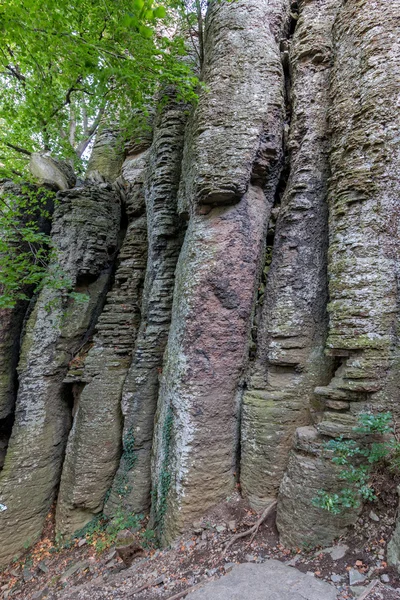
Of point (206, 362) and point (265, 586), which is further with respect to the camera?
point (206, 362)

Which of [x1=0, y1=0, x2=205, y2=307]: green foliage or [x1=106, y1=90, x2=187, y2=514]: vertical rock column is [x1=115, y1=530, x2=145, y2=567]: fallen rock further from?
[x1=0, y1=0, x2=205, y2=307]: green foliage

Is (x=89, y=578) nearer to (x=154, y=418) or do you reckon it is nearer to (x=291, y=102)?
(x=154, y=418)

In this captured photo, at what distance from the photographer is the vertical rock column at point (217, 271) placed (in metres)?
4.09

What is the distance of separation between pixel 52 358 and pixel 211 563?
455 cm

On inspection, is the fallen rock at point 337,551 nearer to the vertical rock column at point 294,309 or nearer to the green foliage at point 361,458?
the green foliage at point 361,458

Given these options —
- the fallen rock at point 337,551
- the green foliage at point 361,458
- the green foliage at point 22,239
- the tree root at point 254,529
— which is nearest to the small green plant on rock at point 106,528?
the tree root at point 254,529

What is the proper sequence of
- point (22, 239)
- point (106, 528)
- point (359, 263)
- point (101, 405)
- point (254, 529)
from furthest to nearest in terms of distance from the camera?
point (22, 239)
point (101, 405)
point (106, 528)
point (359, 263)
point (254, 529)

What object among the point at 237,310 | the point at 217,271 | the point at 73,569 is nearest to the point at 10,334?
the point at 73,569

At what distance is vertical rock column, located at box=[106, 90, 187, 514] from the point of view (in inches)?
206

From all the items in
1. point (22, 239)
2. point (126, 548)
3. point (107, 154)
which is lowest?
point (126, 548)

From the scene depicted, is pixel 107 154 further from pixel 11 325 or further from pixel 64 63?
pixel 11 325

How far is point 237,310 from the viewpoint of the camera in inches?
175

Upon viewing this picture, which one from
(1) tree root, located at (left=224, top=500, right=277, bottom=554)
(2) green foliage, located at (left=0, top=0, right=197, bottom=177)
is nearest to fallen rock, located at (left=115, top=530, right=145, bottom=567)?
(1) tree root, located at (left=224, top=500, right=277, bottom=554)

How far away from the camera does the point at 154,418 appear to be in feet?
17.1
